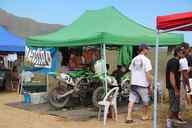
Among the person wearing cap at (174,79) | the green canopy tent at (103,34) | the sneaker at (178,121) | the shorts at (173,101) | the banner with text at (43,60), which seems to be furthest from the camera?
the banner with text at (43,60)

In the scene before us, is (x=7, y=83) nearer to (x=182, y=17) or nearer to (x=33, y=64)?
(x=33, y=64)

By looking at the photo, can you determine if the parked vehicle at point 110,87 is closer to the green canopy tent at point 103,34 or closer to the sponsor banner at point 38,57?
the green canopy tent at point 103,34

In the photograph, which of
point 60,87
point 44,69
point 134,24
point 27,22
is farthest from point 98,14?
point 27,22

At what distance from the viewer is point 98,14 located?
14.8 m

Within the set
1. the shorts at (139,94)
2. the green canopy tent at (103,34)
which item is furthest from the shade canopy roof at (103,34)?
the shorts at (139,94)

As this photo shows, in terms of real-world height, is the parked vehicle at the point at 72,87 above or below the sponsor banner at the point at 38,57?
below

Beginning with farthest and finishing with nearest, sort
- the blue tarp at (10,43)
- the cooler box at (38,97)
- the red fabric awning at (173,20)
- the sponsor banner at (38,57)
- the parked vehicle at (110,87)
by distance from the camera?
the blue tarp at (10,43), the sponsor banner at (38,57), the cooler box at (38,97), the parked vehicle at (110,87), the red fabric awning at (173,20)

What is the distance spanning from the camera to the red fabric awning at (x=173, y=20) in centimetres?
855

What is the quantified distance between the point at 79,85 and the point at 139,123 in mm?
2655

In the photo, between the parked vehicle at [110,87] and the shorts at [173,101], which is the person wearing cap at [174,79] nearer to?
the shorts at [173,101]

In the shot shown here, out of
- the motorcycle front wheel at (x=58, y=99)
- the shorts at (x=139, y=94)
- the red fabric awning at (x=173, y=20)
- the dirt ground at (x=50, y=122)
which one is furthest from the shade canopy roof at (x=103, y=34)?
the red fabric awning at (x=173, y=20)

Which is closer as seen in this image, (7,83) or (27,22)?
(7,83)

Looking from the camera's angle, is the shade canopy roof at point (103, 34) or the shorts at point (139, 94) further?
the shade canopy roof at point (103, 34)

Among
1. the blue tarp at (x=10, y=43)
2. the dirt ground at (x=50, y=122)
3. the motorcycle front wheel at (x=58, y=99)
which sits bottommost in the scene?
the dirt ground at (x=50, y=122)
